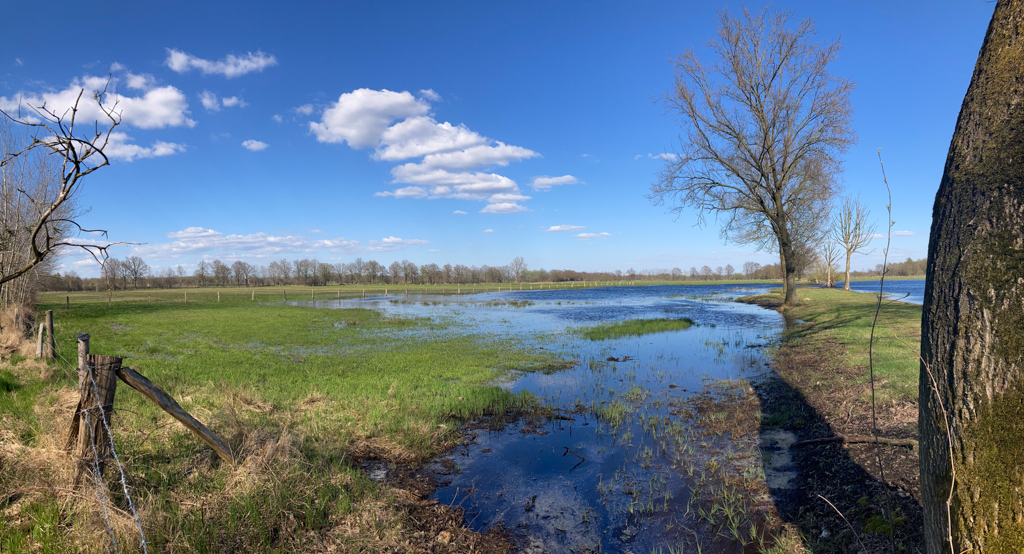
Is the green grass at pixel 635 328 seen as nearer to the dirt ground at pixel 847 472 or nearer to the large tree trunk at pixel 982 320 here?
the dirt ground at pixel 847 472

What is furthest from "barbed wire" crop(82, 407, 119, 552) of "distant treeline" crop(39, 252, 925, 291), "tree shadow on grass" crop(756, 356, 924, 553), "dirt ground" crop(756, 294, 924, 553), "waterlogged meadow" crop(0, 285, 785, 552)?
"distant treeline" crop(39, 252, 925, 291)

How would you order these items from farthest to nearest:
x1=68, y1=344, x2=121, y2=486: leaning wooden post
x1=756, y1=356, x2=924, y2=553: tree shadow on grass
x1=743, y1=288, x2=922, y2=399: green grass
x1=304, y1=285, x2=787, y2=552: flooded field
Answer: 1. x1=743, y1=288, x2=922, y2=399: green grass
2. x1=304, y1=285, x2=787, y2=552: flooded field
3. x1=68, y1=344, x2=121, y2=486: leaning wooden post
4. x1=756, y1=356, x2=924, y2=553: tree shadow on grass

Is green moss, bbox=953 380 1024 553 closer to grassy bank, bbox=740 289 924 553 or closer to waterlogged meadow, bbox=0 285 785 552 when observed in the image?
grassy bank, bbox=740 289 924 553

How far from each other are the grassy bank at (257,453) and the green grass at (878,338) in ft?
18.7

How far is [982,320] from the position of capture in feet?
7.27

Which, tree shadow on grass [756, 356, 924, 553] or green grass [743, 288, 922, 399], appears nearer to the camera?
tree shadow on grass [756, 356, 924, 553]

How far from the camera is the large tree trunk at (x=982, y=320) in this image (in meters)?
2.13

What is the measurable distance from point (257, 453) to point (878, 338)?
7.23 m

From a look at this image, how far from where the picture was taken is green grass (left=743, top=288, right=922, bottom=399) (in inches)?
317

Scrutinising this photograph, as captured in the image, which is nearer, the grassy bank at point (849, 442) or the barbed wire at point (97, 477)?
the barbed wire at point (97, 477)

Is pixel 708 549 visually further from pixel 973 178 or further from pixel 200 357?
pixel 200 357

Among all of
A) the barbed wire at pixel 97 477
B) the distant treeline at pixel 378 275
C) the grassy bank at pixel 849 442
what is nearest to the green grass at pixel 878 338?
the grassy bank at pixel 849 442

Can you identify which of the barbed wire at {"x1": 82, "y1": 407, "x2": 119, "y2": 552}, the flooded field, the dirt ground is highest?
the barbed wire at {"x1": 82, "y1": 407, "x2": 119, "y2": 552}

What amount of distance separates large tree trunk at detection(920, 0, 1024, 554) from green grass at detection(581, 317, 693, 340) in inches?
778
